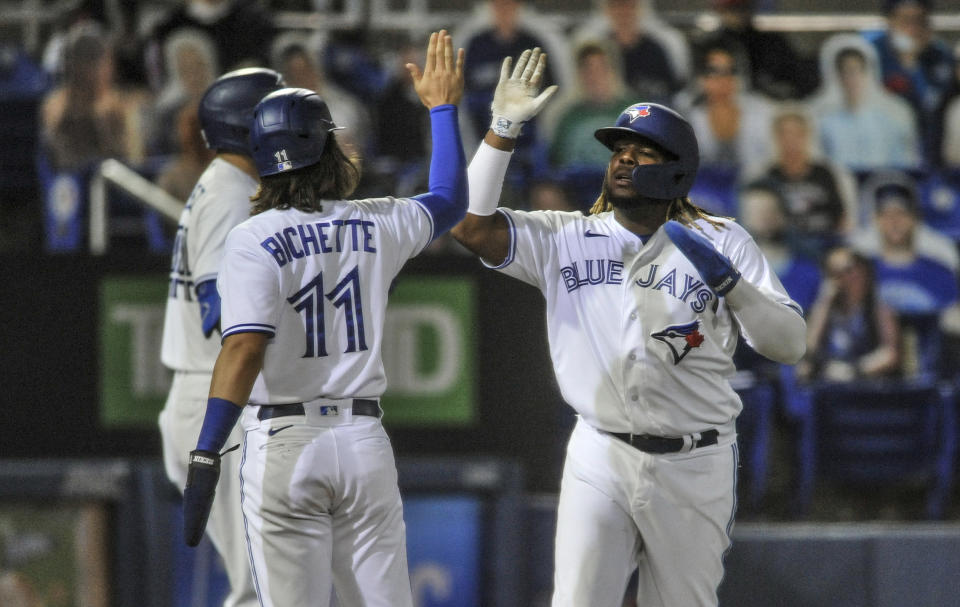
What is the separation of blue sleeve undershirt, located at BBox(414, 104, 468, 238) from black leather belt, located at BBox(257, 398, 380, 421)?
1.81 ft

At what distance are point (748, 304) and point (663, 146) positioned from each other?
53 centimetres

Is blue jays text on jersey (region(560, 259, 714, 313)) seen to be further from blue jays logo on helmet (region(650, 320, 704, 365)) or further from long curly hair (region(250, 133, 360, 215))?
long curly hair (region(250, 133, 360, 215))

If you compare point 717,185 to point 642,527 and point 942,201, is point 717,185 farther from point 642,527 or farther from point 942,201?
point 642,527

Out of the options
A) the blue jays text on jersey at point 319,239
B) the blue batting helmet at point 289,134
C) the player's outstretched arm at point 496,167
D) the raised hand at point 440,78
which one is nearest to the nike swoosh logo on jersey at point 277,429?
the blue jays text on jersey at point 319,239

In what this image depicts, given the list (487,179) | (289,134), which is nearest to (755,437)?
(487,179)

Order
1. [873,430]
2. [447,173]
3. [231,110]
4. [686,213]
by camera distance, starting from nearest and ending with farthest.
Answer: [447,173], [686,213], [231,110], [873,430]

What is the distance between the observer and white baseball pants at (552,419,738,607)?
3.31 metres

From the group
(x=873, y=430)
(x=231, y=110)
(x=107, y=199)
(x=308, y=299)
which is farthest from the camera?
(x=107, y=199)

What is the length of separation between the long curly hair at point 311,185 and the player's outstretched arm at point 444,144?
0.86 ft

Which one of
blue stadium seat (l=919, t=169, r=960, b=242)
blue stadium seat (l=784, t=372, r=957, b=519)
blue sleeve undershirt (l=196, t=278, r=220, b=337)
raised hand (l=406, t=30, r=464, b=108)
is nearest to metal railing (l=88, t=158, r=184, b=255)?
blue sleeve undershirt (l=196, t=278, r=220, b=337)

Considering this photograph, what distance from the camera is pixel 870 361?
6.53 meters

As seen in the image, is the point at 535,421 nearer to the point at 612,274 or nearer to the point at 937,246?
the point at 612,274

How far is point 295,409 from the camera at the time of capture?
3.09 metres

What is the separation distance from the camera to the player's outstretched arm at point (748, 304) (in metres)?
3.09
